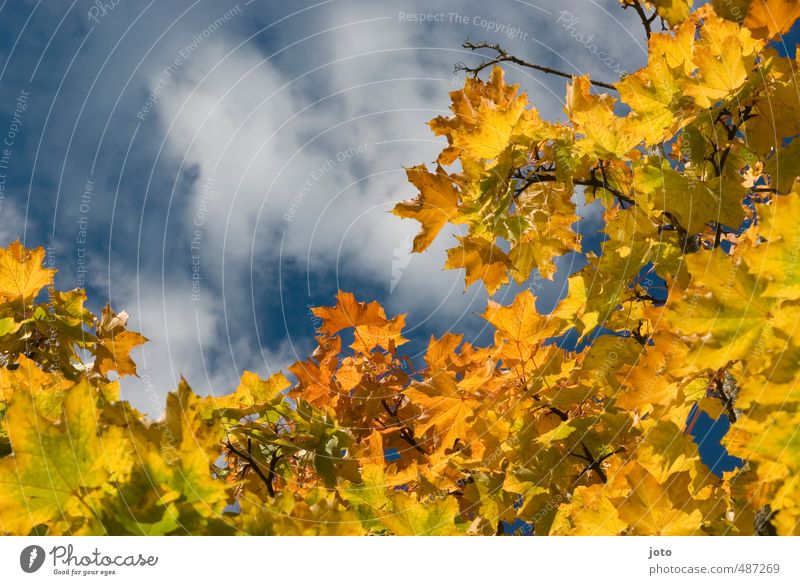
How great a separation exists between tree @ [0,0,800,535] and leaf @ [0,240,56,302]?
0.01m

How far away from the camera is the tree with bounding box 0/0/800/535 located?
39.8 inches

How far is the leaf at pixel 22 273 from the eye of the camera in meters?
2.69

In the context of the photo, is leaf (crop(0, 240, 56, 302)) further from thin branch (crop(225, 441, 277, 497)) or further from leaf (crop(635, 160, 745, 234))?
leaf (crop(635, 160, 745, 234))

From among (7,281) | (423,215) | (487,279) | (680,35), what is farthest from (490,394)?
(7,281)

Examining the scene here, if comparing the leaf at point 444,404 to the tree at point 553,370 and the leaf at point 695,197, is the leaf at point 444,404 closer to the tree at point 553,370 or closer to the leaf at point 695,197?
the tree at point 553,370

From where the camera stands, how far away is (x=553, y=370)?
2301 millimetres

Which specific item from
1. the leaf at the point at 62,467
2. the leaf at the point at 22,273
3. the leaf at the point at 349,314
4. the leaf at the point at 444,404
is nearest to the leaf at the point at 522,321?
Result: the leaf at the point at 444,404

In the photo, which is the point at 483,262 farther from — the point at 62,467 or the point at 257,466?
the point at 62,467

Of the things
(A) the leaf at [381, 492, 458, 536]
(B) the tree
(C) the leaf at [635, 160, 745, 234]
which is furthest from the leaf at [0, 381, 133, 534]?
(C) the leaf at [635, 160, 745, 234]

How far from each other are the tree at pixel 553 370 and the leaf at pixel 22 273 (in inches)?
0.4

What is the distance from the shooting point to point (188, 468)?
39.6 inches

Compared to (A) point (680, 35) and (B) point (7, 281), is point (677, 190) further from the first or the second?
(B) point (7, 281)

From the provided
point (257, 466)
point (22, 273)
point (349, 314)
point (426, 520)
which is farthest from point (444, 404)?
point (22, 273)
